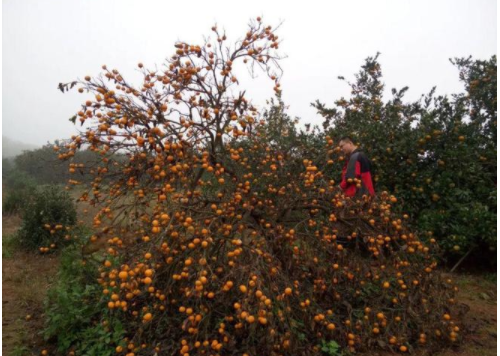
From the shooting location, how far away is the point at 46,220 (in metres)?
5.60

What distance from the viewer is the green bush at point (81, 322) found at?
8.84 feet

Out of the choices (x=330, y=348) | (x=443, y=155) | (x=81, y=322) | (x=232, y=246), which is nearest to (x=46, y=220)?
(x=81, y=322)

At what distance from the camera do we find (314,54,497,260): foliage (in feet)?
15.1

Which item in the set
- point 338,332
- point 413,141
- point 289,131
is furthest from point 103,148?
point 413,141

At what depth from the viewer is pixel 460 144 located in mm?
4793

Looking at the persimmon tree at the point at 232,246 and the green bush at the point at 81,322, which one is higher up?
the persimmon tree at the point at 232,246

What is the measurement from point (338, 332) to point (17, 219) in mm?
7791

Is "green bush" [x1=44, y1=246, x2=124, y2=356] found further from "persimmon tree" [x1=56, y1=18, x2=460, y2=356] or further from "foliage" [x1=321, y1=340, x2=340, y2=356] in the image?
"foliage" [x1=321, y1=340, x2=340, y2=356]

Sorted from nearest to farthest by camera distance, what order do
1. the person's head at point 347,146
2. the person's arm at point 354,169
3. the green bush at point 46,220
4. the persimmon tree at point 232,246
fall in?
the persimmon tree at point 232,246, the person's arm at point 354,169, the person's head at point 347,146, the green bush at point 46,220

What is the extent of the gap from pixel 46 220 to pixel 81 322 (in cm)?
327

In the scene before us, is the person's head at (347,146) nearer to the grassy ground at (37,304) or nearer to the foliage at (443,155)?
the foliage at (443,155)

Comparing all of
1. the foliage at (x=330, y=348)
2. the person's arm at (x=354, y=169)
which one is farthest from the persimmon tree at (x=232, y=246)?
Answer: the person's arm at (x=354, y=169)

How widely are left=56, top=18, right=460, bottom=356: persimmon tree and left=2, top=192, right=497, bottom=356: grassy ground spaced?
0.29 metres

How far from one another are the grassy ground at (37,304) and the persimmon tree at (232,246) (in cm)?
29
